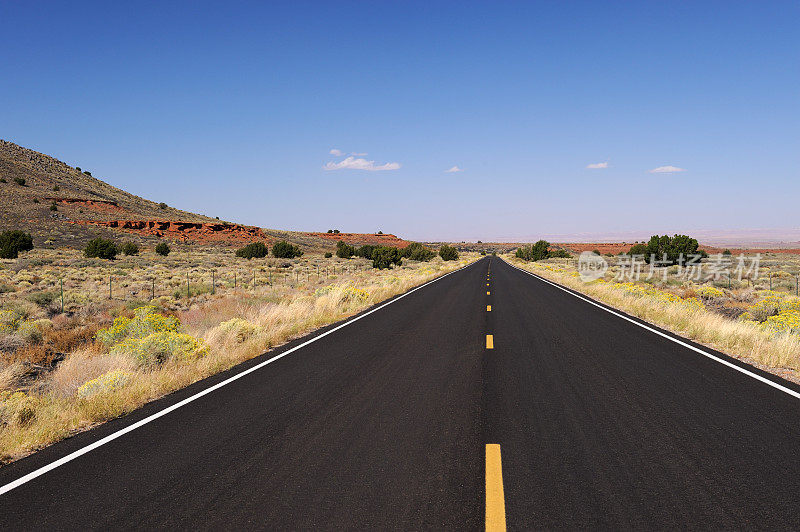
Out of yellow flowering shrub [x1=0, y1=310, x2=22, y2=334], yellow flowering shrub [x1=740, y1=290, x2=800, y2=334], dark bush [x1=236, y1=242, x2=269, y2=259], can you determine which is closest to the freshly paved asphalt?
yellow flowering shrub [x1=740, y1=290, x2=800, y2=334]

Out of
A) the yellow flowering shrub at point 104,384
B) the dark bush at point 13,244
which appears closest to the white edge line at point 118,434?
the yellow flowering shrub at point 104,384

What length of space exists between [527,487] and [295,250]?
60.4 m

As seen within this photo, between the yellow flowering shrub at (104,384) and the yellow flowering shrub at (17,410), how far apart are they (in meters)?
0.55

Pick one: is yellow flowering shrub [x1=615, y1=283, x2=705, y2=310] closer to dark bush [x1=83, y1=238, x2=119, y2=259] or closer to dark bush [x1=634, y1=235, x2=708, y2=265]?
dark bush [x1=634, y1=235, x2=708, y2=265]

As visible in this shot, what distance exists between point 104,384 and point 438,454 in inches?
203

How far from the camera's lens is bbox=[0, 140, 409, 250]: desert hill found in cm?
5444

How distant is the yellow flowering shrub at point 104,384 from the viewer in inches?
251

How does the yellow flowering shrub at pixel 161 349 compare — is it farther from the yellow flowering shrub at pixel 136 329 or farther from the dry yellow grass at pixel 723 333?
the dry yellow grass at pixel 723 333

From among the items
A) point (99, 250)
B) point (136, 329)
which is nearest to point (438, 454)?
point (136, 329)

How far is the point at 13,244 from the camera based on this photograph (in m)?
38.2

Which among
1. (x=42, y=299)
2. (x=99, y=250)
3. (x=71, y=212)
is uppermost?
(x=71, y=212)

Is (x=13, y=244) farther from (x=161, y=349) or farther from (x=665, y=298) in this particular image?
(x=665, y=298)

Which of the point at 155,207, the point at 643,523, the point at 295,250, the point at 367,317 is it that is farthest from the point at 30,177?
the point at 643,523

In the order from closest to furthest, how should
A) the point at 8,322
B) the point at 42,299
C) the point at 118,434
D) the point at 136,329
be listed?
the point at 118,434 < the point at 136,329 < the point at 8,322 < the point at 42,299
